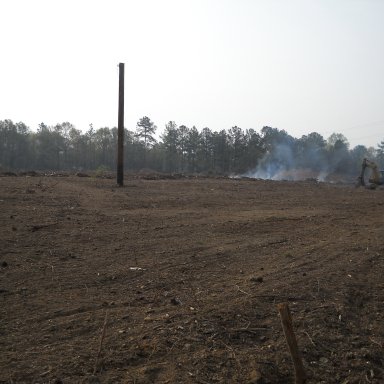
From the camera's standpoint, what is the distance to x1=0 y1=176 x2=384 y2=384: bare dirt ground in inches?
154

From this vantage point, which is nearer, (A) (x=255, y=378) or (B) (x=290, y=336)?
(B) (x=290, y=336)

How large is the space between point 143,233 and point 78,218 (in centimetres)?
237

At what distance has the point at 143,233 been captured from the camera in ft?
30.8

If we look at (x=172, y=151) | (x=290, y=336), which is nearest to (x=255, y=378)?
(x=290, y=336)

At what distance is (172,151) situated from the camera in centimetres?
7350

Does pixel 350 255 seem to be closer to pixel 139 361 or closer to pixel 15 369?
pixel 139 361

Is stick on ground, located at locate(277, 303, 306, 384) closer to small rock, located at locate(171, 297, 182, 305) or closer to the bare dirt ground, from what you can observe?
the bare dirt ground

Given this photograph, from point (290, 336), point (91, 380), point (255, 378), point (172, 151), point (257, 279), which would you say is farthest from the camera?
point (172, 151)

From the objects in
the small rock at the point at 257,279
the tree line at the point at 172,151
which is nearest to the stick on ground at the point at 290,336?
the small rock at the point at 257,279

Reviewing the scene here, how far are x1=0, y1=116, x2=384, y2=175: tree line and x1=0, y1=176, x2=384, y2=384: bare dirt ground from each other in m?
54.5

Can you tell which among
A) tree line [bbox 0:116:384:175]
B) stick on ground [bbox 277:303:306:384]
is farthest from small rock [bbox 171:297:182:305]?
tree line [bbox 0:116:384:175]

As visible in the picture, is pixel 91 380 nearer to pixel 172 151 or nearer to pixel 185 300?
pixel 185 300

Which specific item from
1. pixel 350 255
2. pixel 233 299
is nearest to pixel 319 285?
pixel 233 299

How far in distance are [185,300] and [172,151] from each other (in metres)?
68.8
